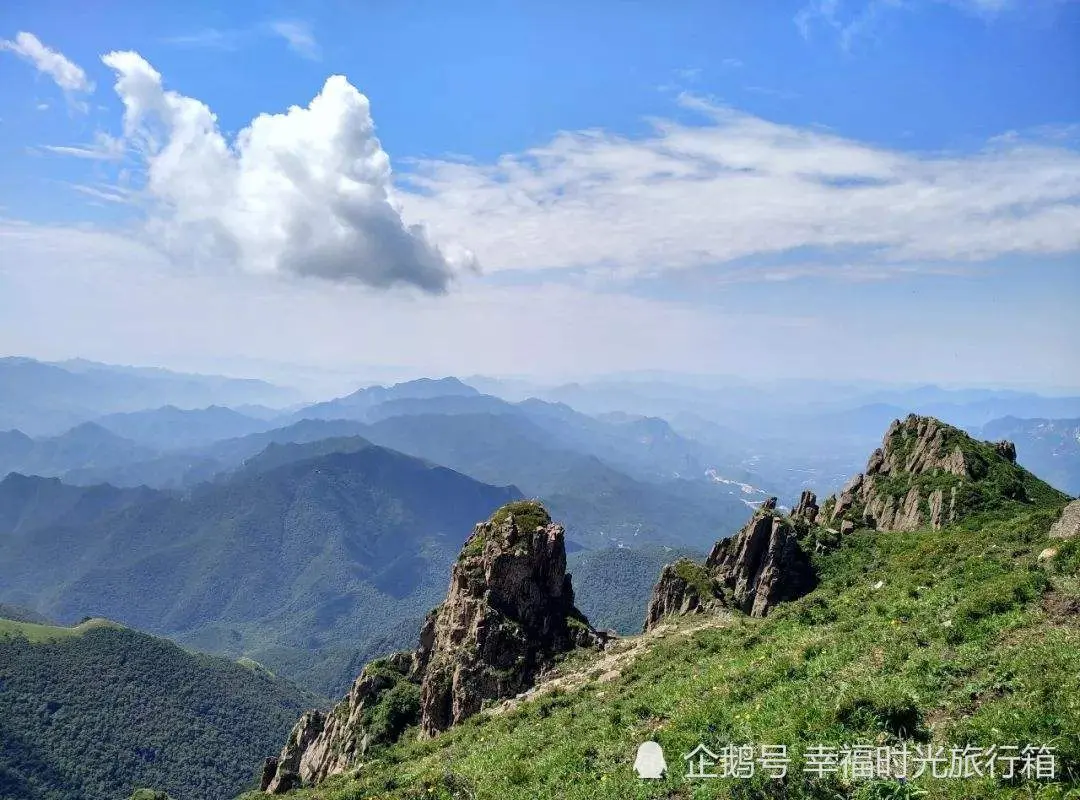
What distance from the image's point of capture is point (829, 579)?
5928 cm

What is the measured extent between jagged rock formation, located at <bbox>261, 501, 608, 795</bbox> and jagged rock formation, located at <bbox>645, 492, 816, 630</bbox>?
9.45 metres

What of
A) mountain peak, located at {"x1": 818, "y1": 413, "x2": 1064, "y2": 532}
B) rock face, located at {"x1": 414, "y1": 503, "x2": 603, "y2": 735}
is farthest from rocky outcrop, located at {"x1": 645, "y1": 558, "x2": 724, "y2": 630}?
mountain peak, located at {"x1": 818, "y1": 413, "x2": 1064, "y2": 532}

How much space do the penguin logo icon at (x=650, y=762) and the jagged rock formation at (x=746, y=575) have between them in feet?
146

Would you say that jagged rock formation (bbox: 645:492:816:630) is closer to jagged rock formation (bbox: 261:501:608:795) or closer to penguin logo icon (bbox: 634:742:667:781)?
jagged rock formation (bbox: 261:501:608:795)

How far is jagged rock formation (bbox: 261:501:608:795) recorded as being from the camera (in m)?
63.1

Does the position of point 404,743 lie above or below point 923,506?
below

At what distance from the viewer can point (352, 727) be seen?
69250 millimetres

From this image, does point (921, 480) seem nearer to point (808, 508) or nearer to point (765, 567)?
point (808, 508)

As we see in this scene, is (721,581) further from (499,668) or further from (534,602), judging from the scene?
(499,668)

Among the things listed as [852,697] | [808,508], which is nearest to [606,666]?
[852,697]

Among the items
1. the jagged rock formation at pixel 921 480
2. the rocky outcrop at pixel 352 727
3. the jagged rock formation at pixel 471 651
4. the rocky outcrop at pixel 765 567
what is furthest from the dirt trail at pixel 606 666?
the jagged rock formation at pixel 921 480

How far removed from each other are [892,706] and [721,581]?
54810 mm

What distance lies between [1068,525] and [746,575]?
35812 mm

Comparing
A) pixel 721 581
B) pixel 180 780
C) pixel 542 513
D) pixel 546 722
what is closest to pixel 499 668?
pixel 542 513
